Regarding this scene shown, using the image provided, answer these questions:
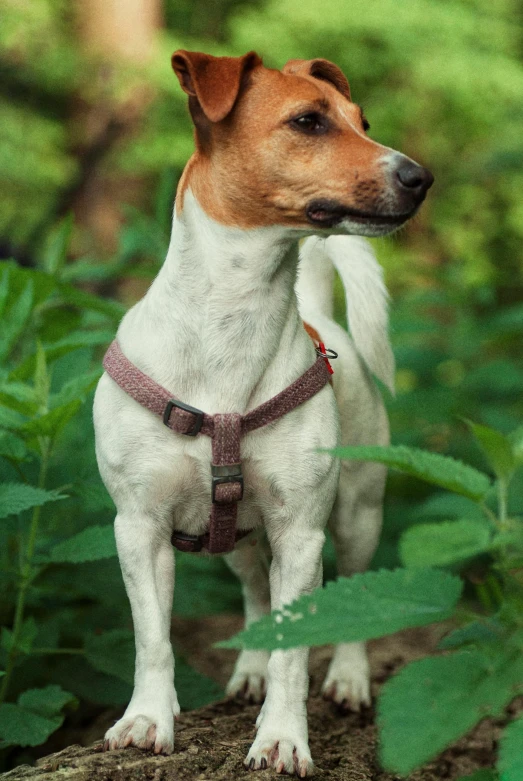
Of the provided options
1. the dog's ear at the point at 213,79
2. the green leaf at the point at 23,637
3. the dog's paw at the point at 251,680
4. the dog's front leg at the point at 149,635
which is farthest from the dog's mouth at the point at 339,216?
the dog's paw at the point at 251,680

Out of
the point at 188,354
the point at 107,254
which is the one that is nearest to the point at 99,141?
the point at 107,254

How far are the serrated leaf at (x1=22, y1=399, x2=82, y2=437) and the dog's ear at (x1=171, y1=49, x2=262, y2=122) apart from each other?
0.94m

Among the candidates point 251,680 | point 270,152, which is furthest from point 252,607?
point 270,152

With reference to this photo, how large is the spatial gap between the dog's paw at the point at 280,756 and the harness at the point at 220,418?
64 centimetres

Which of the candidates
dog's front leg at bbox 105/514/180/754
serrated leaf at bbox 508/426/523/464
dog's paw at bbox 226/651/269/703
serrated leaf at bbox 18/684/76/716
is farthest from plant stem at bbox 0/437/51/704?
serrated leaf at bbox 508/426/523/464

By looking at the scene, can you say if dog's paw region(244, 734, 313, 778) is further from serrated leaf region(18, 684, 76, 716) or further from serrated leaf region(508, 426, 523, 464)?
serrated leaf region(508, 426, 523, 464)

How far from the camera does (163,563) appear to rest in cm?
283

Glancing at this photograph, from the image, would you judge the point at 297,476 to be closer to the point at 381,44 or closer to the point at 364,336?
the point at 364,336

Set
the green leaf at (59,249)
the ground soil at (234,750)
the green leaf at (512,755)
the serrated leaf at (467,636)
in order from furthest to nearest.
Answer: the green leaf at (59,249)
the ground soil at (234,750)
the serrated leaf at (467,636)
the green leaf at (512,755)

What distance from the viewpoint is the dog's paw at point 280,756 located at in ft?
8.24

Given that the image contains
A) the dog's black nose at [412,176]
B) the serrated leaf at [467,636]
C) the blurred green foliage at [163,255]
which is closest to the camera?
the serrated leaf at [467,636]

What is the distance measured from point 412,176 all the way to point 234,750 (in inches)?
66.5

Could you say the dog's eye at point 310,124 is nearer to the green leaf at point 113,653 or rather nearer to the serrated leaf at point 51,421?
the serrated leaf at point 51,421

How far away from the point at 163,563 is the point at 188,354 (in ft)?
2.08
